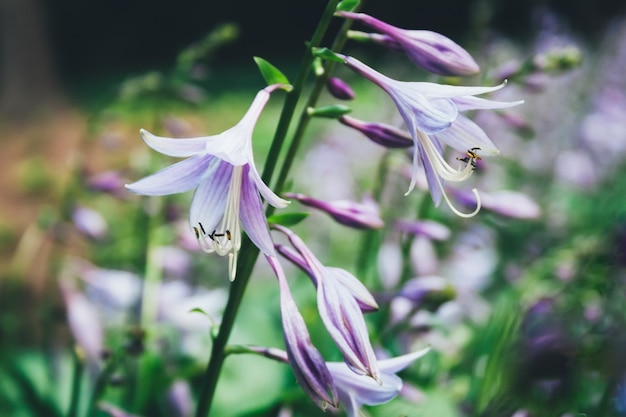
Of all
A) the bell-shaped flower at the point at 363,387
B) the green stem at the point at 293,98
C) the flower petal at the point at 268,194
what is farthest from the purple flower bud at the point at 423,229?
the flower petal at the point at 268,194

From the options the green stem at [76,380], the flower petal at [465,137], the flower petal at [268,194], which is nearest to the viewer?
the flower petal at [268,194]

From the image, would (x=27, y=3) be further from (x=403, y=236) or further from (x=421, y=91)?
(x=421, y=91)

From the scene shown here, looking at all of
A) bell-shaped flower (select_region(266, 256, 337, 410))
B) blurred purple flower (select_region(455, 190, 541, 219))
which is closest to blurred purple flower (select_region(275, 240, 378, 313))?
bell-shaped flower (select_region(266, 256, 337, 410))

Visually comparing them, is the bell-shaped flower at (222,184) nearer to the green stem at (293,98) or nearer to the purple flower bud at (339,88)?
the green stem at (293,98)

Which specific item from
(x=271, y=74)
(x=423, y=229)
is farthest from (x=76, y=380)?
(x=423, y=229)

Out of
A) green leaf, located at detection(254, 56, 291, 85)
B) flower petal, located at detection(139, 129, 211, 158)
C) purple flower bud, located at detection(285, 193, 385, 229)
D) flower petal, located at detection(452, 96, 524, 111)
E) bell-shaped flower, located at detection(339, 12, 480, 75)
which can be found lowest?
purple flower bud, located at detection(285, 193, 385, 229)

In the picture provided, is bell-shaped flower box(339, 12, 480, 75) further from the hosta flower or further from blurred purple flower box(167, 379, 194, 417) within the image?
blurred purple flower box(167, 379, 194, 417)
